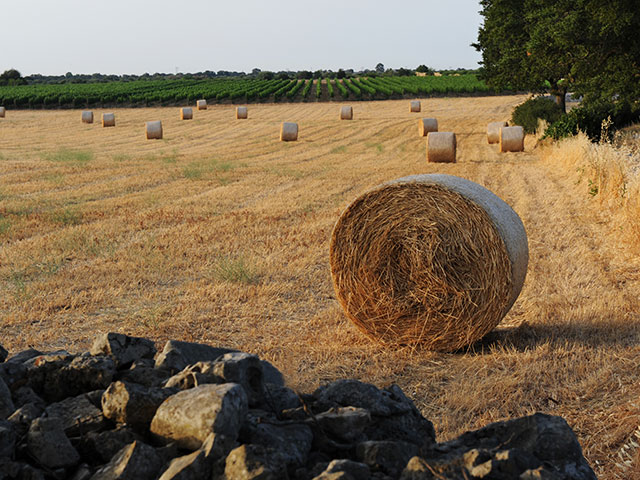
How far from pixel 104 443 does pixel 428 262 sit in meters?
3.76

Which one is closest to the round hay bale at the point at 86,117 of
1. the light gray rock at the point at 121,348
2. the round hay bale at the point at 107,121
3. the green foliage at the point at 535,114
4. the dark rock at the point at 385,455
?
the round hay bale at the point at 107,121

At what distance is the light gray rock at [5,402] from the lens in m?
3.77

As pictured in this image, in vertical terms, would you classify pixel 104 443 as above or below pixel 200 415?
below

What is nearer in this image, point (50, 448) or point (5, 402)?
point (50, 448)

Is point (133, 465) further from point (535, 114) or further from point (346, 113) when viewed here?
point (346, 113)

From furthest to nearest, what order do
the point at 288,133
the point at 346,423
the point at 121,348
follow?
1. the point at 288,133
2. the point at 121,348
3. the point at 346,423

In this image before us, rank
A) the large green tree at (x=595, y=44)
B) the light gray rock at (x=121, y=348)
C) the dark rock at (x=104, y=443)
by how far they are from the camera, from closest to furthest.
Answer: the dark rock at (x=104, y=443) → the light gray rock at (x=121, y=348) → the large green tree at (x=595, y=44)

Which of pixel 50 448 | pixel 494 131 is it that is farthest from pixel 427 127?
pixel 50 448

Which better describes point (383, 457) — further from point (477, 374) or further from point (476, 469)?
point (477, 374)

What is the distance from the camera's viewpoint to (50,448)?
3365mm

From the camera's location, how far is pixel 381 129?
34.7 m

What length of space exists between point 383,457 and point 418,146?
79.9ft

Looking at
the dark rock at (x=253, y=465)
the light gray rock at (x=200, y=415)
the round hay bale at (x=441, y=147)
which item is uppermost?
the round hay bale at (x=441, y=147)

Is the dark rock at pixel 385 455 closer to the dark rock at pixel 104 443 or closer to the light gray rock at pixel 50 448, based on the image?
the dark rock at pixel 104 443
